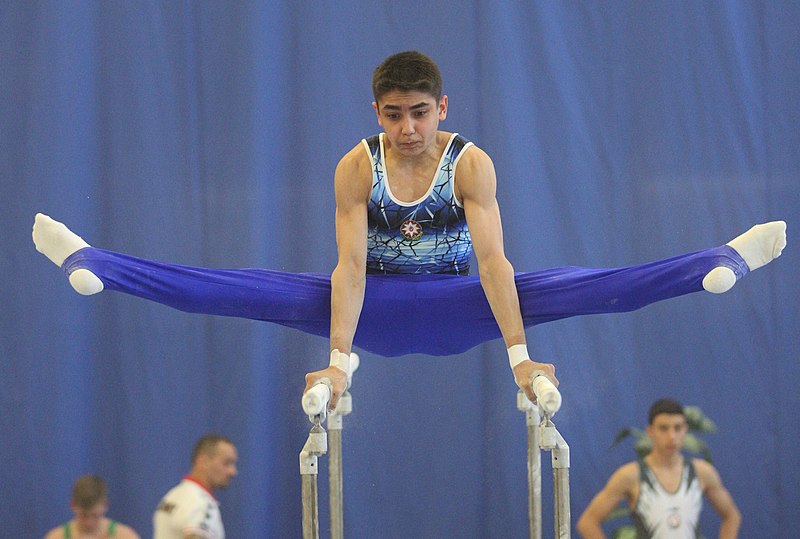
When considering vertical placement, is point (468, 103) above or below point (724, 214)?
above

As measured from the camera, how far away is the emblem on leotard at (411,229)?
3.38m

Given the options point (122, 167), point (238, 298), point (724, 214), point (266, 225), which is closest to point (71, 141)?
point (122, 167)

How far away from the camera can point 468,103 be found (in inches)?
182

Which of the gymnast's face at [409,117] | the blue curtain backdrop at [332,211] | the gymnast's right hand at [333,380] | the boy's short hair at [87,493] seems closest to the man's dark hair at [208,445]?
the boy's short hair at [87,493]

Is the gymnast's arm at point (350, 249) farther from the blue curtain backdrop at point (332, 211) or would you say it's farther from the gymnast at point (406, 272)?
the blue curtain backdrop at point (332, 211)

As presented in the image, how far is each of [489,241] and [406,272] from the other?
0.35 m

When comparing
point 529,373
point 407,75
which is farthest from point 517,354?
point 407,75

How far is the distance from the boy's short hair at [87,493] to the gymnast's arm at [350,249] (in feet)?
3.70

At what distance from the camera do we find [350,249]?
3.28 metres

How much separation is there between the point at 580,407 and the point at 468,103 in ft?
4.77

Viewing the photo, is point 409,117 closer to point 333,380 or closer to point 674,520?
point 333,380

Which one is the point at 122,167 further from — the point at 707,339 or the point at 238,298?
the point at 707,339

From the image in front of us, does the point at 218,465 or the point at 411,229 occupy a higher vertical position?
the point at 411,229

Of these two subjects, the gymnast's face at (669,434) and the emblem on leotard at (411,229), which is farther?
the emblem on leotard at (411,229)
